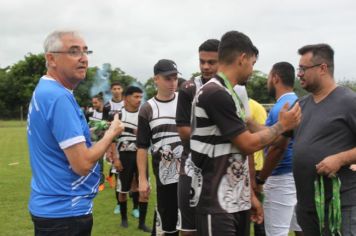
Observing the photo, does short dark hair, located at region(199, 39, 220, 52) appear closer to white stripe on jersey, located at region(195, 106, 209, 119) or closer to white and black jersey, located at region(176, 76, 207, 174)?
white and black jersey, located at region(176, 76, 207, 174)

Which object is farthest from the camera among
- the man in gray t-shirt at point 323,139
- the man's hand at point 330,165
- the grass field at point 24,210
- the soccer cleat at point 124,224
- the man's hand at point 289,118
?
the soccer cleat at point 124,224

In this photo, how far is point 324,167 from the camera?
391 centimetres

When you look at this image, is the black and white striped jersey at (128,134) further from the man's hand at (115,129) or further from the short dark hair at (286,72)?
the man's hand at (115,129)

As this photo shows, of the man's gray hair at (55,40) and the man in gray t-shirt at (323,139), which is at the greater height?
the man's gray hair at (55,40)

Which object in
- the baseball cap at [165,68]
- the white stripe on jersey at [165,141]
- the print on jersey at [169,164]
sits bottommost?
the print on jersey at [169,164]

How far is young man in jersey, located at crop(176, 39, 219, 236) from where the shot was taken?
4.63 m

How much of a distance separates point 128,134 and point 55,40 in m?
5.42

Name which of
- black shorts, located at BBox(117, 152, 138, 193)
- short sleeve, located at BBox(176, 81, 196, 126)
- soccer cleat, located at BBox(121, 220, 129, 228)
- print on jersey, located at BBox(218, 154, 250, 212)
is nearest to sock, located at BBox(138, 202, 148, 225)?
soccer cleat, located at BBox(121, 220, 129, 228)

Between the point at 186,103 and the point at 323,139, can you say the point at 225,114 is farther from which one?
the point at 186,103

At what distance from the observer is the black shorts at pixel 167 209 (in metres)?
5.43

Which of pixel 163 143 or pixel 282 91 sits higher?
pixel 282 91

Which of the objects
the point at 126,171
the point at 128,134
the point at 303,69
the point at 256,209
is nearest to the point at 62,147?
the point at 256,209

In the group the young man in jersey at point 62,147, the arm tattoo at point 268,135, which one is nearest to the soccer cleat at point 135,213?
the young man in jersey at point 62,147

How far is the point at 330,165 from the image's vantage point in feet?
12.7
